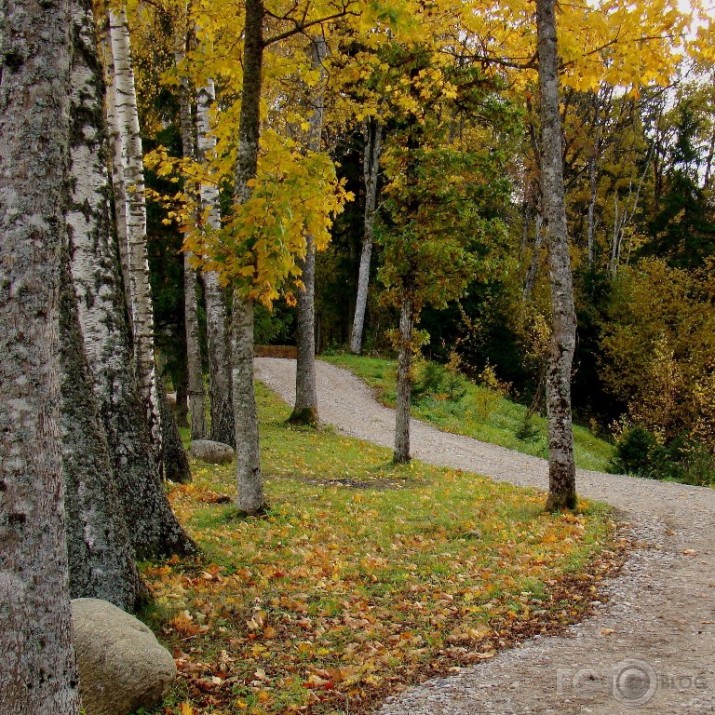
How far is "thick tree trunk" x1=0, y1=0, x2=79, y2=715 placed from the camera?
106 inches

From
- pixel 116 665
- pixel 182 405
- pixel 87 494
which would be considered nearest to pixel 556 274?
pixel 87 494

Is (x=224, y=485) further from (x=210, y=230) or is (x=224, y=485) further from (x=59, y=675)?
→ (x=59, y=675)

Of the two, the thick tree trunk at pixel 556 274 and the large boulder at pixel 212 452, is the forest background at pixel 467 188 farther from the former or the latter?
the large boulder at pixel 212 452

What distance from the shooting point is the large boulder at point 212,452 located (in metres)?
13.3

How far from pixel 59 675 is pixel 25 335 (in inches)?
56.0

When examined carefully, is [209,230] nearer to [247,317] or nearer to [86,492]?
[247,317]

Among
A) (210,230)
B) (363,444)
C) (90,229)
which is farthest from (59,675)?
(363,444)

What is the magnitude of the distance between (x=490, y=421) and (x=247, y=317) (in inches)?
566

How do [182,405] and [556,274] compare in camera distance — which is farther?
[182,405]

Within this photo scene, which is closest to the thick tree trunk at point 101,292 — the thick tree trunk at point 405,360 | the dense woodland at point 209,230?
the dense woodland at point 209,230

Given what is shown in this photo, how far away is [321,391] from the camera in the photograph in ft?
78.6

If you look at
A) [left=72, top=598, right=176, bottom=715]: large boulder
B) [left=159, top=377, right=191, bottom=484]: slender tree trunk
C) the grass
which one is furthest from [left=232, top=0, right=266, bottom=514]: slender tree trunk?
the grass

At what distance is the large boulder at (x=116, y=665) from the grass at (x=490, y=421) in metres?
14.0

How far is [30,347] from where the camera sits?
8.96 feet
